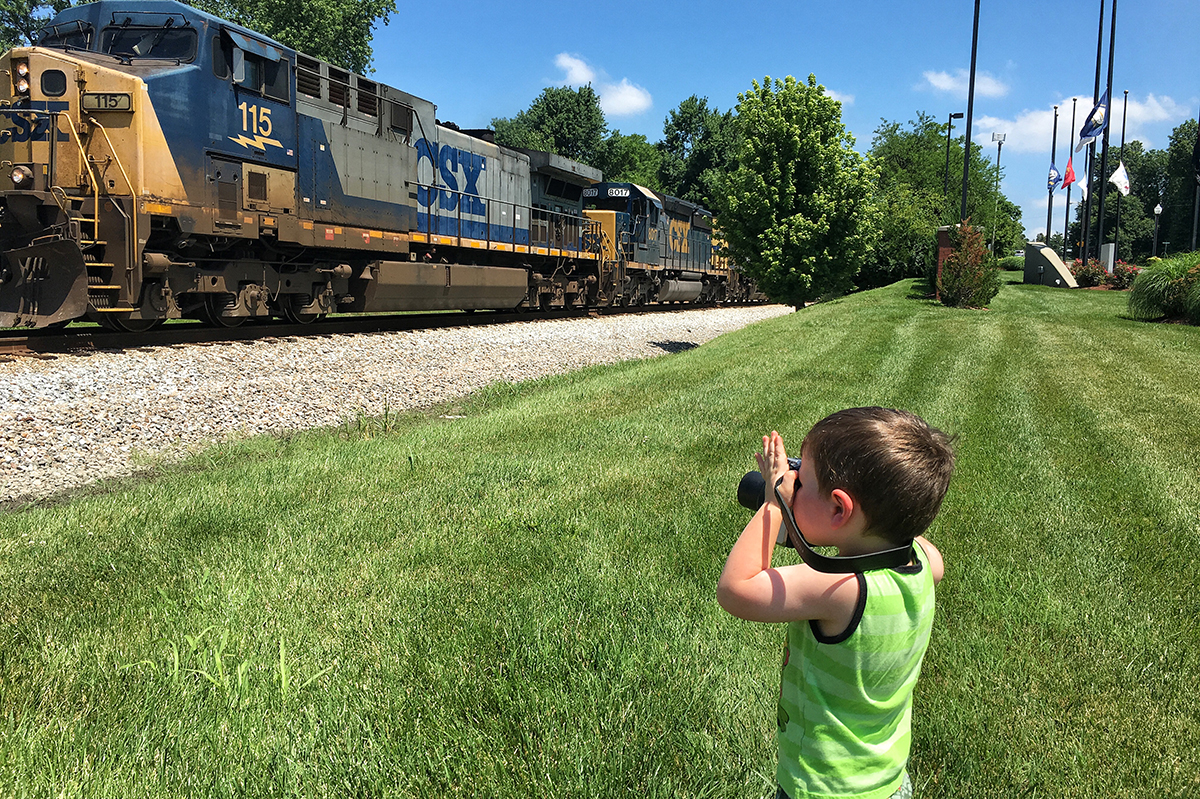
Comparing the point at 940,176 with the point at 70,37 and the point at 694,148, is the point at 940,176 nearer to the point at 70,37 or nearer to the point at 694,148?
the point at 694,148

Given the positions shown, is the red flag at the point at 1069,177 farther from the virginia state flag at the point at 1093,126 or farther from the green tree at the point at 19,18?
the green tree at the point at 19,18

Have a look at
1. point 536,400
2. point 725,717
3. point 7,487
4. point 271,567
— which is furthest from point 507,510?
point 536,400

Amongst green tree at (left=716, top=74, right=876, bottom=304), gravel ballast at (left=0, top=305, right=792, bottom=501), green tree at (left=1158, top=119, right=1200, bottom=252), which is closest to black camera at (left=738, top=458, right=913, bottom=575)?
gravel ballast at (left=0, top=305, right=792, bottom=501)

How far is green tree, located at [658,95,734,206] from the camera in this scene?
5850 cm

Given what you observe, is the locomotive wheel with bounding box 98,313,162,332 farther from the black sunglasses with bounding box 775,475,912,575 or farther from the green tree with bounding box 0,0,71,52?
the green tree with bounding box 0,0,71,52

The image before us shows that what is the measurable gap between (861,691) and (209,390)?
8.27 metres

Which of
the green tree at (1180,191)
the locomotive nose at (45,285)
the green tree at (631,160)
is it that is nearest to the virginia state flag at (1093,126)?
the green tree at (631,160)

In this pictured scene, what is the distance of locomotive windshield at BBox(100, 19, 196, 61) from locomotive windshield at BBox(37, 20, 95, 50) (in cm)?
27

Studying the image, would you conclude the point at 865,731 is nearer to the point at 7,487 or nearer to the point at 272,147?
the point at 7,487

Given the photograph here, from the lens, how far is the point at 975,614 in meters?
3.14

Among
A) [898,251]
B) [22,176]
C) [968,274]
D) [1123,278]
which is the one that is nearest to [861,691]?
[22,176]

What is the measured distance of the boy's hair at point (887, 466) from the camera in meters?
1.45

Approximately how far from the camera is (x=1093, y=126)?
106 ft

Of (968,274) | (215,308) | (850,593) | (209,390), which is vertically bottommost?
(209,390)
